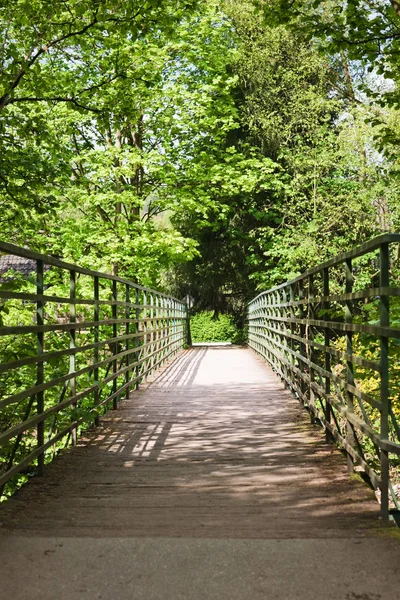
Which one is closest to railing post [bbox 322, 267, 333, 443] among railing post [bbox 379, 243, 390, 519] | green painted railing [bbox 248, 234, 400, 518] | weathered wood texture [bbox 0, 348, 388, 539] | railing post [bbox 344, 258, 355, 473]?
green painted railing [bbox 248, 234, 400, 518]

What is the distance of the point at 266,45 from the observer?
1005 inches

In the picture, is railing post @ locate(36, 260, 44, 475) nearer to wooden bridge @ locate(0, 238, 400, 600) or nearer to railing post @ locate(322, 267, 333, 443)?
wooden bridge @ locate(0, 238, 400, 600)

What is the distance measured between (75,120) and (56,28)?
8.56 meters

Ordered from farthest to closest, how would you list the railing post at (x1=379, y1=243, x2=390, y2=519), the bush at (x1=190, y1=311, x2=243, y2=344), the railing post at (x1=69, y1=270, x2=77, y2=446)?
the bush at (x1=190, y1=311, x2=243, y2=344)
the railing post at (x1=69, y1=270, x2=77, y2=446)
the railing post at (x1=379, y1=243, x2=390, y2=519)

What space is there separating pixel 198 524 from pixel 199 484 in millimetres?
969

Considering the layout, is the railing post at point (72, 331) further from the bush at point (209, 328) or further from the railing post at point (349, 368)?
the bush at point (209, 328)

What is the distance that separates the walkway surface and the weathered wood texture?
1 centimetres

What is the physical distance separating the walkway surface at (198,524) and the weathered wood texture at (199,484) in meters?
0.01

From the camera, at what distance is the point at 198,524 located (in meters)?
3.46

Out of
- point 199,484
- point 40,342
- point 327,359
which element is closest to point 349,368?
point 327,359

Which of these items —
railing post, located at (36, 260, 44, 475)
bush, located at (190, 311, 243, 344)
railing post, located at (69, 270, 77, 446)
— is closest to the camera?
railing post, located at (36, 260, 44, 475)

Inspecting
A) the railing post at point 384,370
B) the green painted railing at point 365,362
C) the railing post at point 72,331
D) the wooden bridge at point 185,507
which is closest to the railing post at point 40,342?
the wooden bridge at point 185,507

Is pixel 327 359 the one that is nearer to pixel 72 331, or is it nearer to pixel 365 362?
pixel 365 362

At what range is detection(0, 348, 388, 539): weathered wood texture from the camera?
3428mm
